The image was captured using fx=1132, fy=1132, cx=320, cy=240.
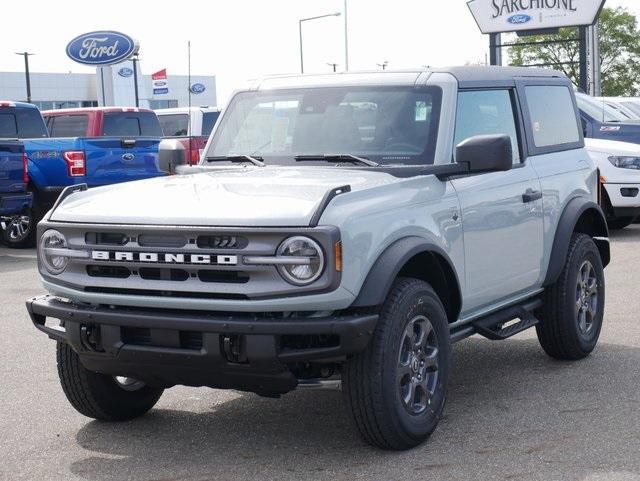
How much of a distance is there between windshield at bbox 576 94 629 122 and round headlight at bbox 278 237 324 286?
40.9 feet

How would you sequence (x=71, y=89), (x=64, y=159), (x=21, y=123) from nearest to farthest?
(x=64, y=159)
(x=21, y=123)
(x=71, y=89)

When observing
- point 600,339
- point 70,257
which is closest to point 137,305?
point 70,257

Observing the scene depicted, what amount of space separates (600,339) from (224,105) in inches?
122

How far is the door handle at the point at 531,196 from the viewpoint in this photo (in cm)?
643

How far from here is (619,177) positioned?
14445 millimetres

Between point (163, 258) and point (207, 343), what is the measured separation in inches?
17.3

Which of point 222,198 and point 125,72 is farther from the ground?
point 125,72

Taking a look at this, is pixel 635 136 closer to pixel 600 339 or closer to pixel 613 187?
pixel 613 187

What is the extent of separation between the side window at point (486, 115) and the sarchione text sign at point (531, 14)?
27.6m

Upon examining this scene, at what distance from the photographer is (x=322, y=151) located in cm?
611

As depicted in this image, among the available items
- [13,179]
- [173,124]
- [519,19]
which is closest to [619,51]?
[519,19]

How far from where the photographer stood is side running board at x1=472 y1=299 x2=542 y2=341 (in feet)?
20.2

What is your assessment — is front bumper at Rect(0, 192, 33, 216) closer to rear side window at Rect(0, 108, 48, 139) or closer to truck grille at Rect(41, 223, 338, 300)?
rear side window at Rect(0, 108, 48, 139)

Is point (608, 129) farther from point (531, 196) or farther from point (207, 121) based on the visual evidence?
point (531, 196)
